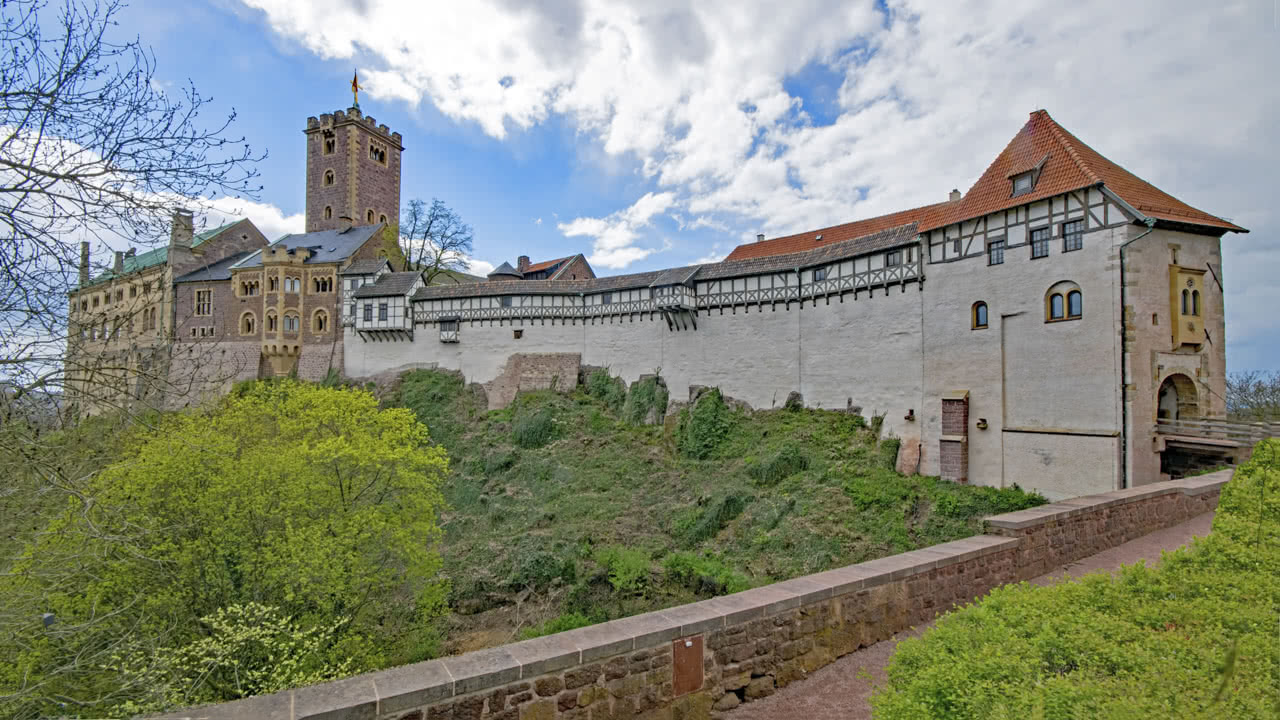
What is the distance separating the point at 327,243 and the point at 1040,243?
36499mm

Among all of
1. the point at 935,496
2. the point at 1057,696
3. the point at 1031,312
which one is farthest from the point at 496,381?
the point at 1057,696

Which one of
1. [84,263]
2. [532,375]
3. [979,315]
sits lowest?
[532,375]

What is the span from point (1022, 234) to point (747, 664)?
15.6m

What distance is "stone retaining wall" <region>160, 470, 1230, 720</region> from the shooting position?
341cm

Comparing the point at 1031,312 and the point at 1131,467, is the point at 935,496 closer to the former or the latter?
the point at 1131,467

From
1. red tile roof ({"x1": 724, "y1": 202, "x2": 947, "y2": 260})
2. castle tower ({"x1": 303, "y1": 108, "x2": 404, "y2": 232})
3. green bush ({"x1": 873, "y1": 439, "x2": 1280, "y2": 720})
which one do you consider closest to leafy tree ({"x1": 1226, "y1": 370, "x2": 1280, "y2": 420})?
red tile roof ({"x1": 724, "y1": 202, "x2": 947, "y2": 260})

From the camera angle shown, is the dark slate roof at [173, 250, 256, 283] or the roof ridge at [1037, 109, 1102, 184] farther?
the dark slate roof at [173, 250, 256, 283]

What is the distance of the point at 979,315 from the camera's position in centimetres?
1700

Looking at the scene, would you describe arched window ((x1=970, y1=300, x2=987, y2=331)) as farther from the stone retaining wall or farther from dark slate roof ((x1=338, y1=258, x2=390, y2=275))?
dark slate roof ((x1=338, y1=258, x2=390, y2=275))

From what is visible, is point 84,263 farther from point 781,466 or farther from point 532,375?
point 532,375

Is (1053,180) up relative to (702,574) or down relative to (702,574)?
up

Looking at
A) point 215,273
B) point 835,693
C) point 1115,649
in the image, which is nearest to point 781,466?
point 835,693

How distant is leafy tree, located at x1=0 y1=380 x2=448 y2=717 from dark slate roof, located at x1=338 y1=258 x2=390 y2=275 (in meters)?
19.2

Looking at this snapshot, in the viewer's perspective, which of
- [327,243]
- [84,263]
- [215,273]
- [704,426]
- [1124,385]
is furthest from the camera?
[327,243]
